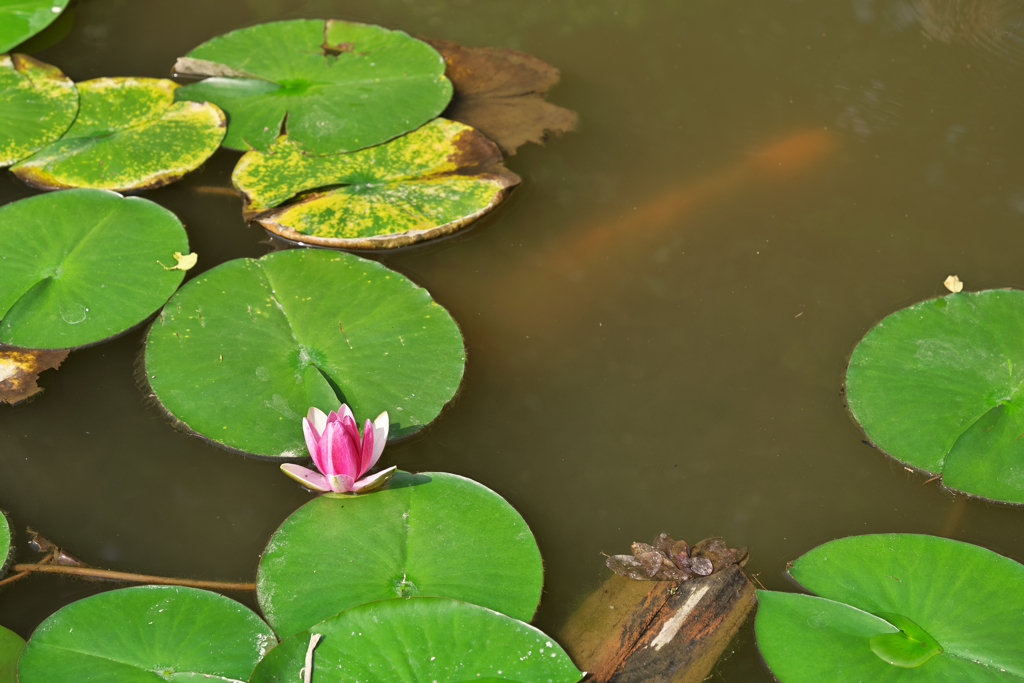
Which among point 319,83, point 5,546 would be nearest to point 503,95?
point 319,83

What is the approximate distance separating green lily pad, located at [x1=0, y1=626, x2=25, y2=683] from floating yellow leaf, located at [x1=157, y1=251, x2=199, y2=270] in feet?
3.63

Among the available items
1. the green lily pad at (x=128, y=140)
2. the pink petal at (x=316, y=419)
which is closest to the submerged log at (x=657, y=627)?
the pink petal at (x=316, y=419)

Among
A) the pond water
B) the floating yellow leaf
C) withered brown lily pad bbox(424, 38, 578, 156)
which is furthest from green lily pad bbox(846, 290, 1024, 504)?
the floating yellow leaf

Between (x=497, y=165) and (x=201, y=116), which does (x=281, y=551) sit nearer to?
(x=497, y=165)

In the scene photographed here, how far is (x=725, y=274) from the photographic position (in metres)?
2.36

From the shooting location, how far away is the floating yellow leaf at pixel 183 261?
7.31ft

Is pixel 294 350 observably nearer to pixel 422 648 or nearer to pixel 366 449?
pixel 366 449

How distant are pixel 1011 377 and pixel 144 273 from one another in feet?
8.67

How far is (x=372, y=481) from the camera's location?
172 cm

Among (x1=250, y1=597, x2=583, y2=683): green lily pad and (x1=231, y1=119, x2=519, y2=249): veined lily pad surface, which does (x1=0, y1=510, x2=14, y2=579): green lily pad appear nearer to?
(x1=250, y1=597, x2=583, y2=683): green lily pad

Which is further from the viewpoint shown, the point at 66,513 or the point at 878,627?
the point at 66,513

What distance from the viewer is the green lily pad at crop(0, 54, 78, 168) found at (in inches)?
99.0

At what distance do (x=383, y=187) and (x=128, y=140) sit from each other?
1013mm

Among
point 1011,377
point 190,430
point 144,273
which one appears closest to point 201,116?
point 144,273
